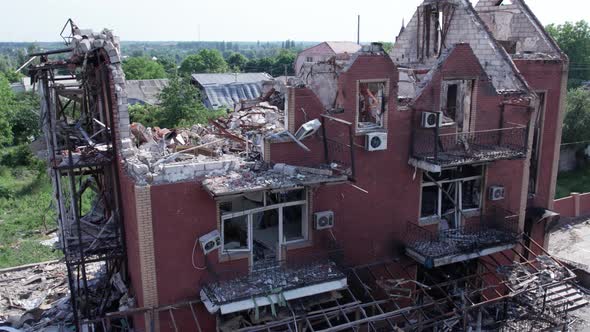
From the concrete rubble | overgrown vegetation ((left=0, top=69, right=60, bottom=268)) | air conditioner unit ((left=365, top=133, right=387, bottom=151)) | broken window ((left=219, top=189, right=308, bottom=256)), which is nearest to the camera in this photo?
the concrete rubble

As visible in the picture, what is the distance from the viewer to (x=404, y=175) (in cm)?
1484

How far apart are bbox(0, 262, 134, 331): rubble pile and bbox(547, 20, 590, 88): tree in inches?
2660

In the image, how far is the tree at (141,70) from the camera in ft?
305

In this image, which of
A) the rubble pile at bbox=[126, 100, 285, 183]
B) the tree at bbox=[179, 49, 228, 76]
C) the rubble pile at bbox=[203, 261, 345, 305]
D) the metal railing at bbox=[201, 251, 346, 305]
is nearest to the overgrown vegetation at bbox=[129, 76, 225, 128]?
the rubble pile at bbox=[126, 100, 285, 183]

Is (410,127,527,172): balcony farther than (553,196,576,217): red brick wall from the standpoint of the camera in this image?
No

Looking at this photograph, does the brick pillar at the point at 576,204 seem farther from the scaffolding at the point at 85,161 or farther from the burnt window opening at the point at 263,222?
the scaffolding at the point at 85,161

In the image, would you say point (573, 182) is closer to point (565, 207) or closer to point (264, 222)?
point (565, 207)

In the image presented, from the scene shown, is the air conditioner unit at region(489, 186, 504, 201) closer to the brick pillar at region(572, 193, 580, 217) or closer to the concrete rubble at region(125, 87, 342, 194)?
the concrete rubble at region(125, 87, 342, 194)

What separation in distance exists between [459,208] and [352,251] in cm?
407

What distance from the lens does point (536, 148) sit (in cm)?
1859

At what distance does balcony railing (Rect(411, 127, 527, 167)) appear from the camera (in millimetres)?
14328

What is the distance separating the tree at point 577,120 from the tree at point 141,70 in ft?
238

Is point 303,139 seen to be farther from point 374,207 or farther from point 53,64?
point 53,64

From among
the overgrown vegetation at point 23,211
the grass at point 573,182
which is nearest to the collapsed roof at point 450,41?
the overgrown vegetation at point 23,211
